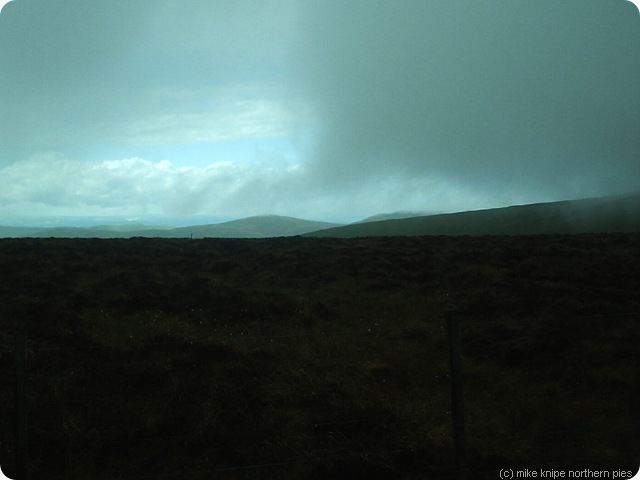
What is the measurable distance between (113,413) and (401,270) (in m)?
16.7

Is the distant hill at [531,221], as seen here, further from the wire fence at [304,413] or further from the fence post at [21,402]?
the fence post at [21,402]

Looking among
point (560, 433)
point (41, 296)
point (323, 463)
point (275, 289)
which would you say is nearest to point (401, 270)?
point (275, 289)

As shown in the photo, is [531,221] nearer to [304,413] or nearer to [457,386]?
[304,413]

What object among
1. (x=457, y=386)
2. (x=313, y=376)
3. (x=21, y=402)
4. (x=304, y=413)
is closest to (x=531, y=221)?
(x=313, y=376)

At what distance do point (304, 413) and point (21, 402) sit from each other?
389cm

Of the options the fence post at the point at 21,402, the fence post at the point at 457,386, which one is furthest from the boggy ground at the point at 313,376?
the fence post at the point at 21,402

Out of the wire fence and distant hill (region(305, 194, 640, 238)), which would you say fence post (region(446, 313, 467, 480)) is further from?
distant hill (region(305, 194, 640, 238))

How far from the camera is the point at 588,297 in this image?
16.0 meters

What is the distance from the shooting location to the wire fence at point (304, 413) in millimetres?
6480

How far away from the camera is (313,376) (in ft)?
29.7

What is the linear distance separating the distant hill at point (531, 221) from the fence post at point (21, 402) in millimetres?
79559

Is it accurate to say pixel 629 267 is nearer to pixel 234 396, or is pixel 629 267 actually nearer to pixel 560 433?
pixel 560 433

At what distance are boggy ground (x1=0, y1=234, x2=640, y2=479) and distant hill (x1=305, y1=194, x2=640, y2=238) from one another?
66159 millimetres

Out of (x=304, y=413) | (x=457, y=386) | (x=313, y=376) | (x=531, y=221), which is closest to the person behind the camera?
(x=457, y=386)
